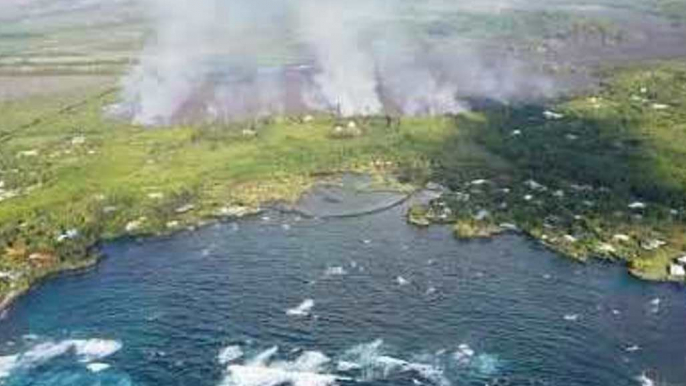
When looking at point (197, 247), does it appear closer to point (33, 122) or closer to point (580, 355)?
point (580, 355)

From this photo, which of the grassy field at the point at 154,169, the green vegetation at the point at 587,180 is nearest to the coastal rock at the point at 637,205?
the green vegetation at the point at 587,180

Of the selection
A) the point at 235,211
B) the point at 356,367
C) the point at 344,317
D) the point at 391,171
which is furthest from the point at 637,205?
the point at 356,367

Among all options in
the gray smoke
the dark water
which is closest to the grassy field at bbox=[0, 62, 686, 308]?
the dark water

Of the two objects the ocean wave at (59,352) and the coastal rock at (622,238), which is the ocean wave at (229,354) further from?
the coastal rock at (622,238)

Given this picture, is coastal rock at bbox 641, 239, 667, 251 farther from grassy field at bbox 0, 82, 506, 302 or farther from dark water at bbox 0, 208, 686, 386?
grassy field at bbox 0, 82, 506, 302

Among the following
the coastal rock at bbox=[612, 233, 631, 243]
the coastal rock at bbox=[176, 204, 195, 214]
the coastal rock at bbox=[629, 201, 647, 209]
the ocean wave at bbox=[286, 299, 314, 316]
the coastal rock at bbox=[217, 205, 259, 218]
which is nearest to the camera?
the ocean wave at bbox=[286, 299, 314, 316]

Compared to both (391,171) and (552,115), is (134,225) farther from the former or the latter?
(552,115)
